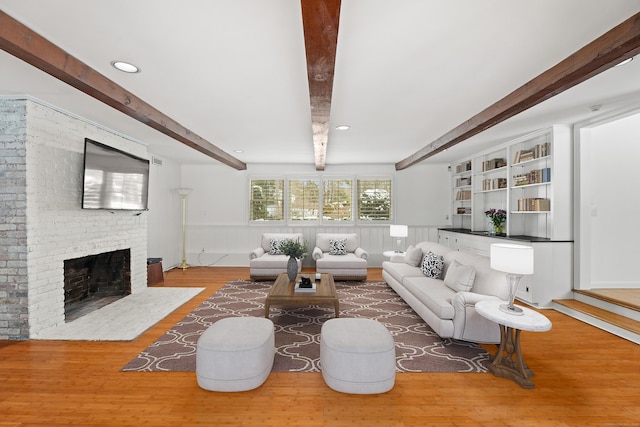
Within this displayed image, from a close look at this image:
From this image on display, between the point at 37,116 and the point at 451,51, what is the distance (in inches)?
166

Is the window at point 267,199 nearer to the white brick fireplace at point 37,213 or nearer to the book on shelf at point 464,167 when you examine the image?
the white brick fireplace at point 37,213

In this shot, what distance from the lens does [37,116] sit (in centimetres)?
334

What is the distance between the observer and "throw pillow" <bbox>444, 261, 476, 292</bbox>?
11.3 feet

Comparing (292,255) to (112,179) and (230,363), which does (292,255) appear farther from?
(112,179)

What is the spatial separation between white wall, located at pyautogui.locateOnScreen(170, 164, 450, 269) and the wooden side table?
494 centimetres

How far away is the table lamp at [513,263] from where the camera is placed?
2584mm

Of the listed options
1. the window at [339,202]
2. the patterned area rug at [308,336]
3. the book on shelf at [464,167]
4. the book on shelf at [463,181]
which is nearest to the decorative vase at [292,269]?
the patterned area rug at [308,336]

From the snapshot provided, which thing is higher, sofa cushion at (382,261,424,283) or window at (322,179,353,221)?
window at (322,179,353,221)

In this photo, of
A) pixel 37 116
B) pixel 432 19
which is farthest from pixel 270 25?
pixel 37 116

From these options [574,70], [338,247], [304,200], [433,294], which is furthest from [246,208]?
[574,70]

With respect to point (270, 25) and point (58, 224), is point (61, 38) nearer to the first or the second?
point (270, 25)

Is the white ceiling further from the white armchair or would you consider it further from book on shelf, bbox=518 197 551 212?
the white armchair

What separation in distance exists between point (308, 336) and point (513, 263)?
218 cm

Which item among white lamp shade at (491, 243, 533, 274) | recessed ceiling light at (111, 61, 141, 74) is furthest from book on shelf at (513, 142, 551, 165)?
recessed ceiling light at (111, 61, 141, 74)
